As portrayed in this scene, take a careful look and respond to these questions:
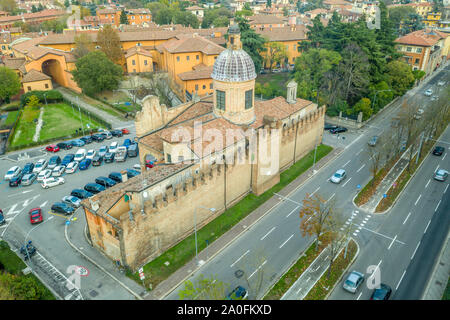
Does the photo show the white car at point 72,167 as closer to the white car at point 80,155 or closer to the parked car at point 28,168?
the white car at point 80,155

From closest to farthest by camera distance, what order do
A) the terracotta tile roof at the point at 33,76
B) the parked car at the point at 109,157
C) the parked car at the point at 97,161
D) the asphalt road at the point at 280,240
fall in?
the asphalt road at the point at 280,240 < the parked car at the point at 97,161 < the parked car at the point at 109,157 < the terracotta tile roof at the point at 33,76

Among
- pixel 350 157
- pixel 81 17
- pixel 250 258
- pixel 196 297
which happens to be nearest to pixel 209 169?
pixel 250 258

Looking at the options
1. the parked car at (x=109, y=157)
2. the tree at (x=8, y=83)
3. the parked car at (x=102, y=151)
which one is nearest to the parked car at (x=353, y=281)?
the parked car at (x=109, y=157)

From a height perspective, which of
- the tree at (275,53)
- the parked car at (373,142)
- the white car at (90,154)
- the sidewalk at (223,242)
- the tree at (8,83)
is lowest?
the sidewalk at (223,242)

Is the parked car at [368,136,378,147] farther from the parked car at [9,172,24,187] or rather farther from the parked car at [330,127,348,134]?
the parked car at [9,172,24,187]

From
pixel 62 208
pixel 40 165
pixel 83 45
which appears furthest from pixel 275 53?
pixel 62 208

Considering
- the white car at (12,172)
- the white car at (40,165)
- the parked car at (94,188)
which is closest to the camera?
the parked car at (94,188)

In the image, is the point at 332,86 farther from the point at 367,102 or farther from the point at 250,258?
the point at 250,258

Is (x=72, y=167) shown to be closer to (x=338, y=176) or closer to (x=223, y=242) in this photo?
(x=223, y=242)
